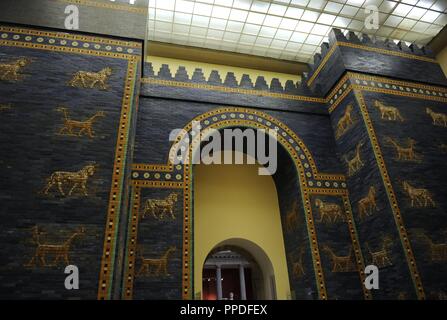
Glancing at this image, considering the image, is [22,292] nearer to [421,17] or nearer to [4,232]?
[4,232]

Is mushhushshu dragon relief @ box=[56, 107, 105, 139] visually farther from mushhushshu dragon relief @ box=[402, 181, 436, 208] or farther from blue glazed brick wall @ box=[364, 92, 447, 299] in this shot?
mushhushshu dragon relief @ box=[402, 181, 436, 208]

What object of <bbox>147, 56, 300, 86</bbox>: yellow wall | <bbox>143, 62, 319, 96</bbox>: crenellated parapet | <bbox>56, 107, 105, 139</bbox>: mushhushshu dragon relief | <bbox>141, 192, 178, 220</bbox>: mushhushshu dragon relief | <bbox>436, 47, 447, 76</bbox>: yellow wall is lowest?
<bbox>141, 192, 178, 220</bbox>: mushhushshu dragon relief

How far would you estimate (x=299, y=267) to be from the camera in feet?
24.8

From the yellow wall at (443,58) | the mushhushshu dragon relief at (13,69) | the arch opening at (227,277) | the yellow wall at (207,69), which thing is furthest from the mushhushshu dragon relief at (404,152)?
the mushhushshu dragon relief at (13,69)

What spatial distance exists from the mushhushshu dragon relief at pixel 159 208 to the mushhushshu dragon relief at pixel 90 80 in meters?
2.41

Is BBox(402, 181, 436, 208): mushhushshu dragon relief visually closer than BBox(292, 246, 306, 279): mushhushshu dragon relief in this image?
Yes

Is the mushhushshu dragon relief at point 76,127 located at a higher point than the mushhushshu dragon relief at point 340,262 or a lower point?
higher

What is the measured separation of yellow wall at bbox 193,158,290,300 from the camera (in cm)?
826

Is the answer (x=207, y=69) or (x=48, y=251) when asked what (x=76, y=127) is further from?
(x=207, y=69)

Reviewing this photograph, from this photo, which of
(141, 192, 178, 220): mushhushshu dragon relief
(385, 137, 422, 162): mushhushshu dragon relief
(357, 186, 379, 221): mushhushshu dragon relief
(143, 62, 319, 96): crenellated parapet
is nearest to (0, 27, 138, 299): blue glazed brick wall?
(141, 192, 178, 220): mushhushshu dragon relief

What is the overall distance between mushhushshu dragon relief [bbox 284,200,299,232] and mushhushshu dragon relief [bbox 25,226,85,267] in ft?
16.1

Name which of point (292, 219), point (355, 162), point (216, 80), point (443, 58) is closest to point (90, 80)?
point (216, 80)

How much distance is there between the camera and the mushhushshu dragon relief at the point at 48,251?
4803mm

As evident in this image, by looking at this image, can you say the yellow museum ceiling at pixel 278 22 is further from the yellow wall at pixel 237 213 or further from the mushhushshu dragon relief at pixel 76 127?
the mushhushshu dragon relief at pixel 76 127
